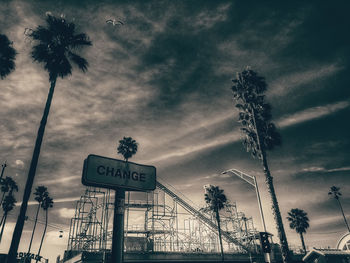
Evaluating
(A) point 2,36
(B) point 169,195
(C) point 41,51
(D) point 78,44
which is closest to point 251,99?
(D) point 78,44

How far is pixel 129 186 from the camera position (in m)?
9.28

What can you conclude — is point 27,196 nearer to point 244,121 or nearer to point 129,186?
point 129,186

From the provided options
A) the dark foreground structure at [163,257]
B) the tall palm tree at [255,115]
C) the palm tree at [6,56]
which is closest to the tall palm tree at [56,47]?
the palm tree at [6,56]

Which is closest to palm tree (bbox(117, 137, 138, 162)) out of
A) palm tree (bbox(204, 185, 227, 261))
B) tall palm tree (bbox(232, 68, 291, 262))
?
palm tree (bbox(204, 185, 227, 261))

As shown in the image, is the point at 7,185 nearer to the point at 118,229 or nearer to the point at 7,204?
the point at 7,204

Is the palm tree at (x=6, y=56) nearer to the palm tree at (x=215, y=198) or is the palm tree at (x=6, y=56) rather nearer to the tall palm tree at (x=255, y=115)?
the tall palm tree at (x=255, y=115)

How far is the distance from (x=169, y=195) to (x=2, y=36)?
40.3 m

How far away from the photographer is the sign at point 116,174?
8.78 m

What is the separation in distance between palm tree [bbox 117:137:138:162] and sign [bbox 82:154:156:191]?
3716 centimetres

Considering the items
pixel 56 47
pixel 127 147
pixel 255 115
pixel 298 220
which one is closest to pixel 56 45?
pixel 56 47

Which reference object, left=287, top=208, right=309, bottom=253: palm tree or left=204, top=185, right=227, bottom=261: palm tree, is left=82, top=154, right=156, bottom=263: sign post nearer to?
left=204, top=185, right=227, bottom=261: palm tree

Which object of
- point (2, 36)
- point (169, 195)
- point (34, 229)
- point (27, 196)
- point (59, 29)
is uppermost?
point (2, 36)

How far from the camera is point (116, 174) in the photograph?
30.2ft

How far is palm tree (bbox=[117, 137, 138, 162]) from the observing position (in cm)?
4628
